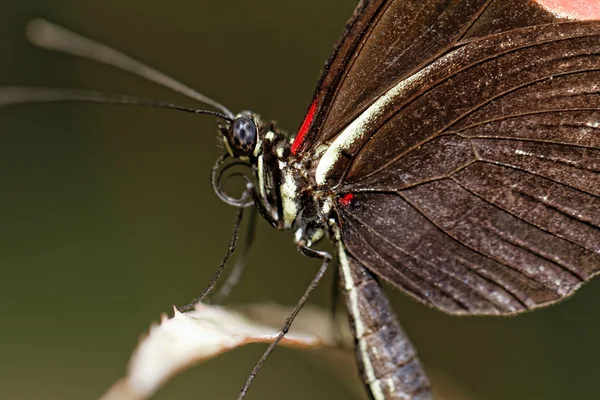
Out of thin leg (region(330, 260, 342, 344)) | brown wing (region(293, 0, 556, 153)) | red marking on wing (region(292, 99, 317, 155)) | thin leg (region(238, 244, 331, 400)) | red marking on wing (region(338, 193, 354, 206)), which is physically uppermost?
brown wing (region(293, 0, 556, 153))

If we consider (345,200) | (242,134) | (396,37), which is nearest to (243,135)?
(242,134)

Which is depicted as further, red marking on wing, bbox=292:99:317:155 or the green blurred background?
the green blurred background

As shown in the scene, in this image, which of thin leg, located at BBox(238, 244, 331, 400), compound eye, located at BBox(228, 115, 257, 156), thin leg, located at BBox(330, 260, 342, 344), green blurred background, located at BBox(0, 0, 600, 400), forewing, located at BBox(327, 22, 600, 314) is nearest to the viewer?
thin leg, located at BBox(238, 244, 331, 400)

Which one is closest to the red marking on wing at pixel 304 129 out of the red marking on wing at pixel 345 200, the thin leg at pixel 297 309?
the red marking on wing at pixel 345 200

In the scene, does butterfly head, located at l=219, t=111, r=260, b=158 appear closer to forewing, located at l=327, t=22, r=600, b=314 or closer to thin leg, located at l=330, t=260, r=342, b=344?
forewing, located at l=327, t=22, r=600, b=314

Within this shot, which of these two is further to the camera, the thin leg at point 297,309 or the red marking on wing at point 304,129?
the red marking on wing at point 304,129

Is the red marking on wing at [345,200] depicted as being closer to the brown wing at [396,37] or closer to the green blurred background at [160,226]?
the brown wing at [396,37]

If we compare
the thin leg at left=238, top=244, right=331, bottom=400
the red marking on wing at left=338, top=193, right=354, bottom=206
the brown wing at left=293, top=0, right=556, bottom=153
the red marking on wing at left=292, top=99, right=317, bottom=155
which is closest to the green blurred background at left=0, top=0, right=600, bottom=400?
the thin leg at left=238, top=244, right=331, bottom=400
